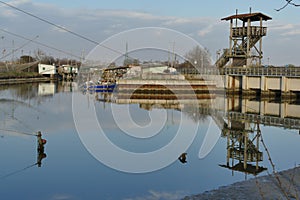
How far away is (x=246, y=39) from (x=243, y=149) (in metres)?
28.2

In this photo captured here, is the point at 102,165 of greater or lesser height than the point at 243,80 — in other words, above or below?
below

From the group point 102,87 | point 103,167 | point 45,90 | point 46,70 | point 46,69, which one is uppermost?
point 46,69

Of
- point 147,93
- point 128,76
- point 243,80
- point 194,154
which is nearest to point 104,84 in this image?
point 128,76

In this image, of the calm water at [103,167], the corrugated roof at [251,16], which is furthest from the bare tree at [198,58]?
the calm water at [103,167]

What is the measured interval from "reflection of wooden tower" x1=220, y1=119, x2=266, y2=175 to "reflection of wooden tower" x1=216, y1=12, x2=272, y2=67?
21535 mm

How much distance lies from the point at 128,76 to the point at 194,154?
3599cm

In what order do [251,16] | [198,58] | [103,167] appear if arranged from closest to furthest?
[103,167]
[251,16]
[198,58]

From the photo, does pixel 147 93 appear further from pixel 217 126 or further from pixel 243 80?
pixel 217 126

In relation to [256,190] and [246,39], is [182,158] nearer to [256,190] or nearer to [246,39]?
[256,190]

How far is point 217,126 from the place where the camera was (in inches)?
798

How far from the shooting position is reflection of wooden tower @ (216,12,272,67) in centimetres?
3956

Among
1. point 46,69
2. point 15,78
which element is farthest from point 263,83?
point 46,69

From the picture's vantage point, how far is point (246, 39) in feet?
132

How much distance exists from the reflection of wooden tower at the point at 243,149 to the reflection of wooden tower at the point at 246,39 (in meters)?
21.5
